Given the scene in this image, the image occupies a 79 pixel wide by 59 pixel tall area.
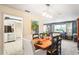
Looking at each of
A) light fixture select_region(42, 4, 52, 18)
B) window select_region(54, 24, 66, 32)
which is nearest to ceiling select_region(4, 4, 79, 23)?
light fixture select_region(42, 4, 52, 18)

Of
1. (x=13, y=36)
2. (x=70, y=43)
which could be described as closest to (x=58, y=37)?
(x=70, y=43)

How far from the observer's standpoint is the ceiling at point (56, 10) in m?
2.24

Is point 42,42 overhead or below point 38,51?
overhead

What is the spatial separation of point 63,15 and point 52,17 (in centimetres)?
19

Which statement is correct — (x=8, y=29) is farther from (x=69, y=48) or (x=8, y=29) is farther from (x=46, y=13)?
(x=69, y=48)

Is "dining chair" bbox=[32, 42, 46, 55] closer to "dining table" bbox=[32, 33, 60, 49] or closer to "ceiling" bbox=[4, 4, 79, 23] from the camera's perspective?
"dining table" bbox=[32, 33, 60, 49]

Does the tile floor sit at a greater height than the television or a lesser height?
lesser

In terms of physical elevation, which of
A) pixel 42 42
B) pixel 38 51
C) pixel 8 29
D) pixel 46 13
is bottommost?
pixel 38 51

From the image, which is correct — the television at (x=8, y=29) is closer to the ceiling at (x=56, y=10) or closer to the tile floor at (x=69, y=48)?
the ceiling at (x=56, y=10)

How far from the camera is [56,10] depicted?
226cm

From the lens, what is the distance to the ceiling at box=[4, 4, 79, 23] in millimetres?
2244

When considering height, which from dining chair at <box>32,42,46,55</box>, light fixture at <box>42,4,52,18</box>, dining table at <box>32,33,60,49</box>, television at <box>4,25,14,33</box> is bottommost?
dining chair at <box>32,42,46,55</box>

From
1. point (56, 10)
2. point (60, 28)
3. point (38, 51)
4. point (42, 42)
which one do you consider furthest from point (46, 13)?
point (38, 51)
